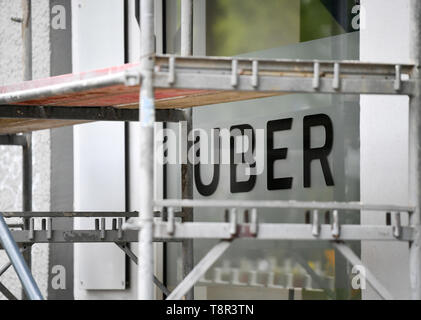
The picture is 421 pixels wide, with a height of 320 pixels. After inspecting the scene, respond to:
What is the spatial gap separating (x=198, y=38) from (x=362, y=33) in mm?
2393

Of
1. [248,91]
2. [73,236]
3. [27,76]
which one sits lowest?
[73,236]

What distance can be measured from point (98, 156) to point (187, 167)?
2284 mm

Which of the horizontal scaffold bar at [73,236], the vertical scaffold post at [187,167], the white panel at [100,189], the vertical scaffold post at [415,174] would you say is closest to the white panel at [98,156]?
the white panel at [100,189]

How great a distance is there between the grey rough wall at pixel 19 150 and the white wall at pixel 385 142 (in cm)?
451

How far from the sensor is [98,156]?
31.2ft

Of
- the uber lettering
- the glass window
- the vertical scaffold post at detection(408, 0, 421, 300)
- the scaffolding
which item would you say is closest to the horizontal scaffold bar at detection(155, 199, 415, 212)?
the scaffolding

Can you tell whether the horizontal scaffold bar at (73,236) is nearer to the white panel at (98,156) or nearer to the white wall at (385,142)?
the white wall at (385,142)

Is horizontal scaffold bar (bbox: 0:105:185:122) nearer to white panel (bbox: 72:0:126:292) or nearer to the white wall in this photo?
the white wall

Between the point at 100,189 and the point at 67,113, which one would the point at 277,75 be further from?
the point at 100,189

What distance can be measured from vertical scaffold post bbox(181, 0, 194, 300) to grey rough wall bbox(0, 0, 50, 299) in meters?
3.15

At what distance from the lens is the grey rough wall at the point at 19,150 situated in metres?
10.2

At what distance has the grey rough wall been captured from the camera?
10250 millimetres

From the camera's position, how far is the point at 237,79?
4922mm

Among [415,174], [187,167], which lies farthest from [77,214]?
[415,174]
